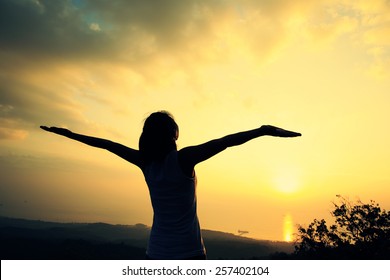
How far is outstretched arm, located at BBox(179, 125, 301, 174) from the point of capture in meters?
2.22

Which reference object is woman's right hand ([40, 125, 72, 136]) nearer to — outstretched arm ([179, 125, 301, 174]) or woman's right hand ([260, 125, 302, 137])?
outstretched arm ([179, 125, 301, 174])

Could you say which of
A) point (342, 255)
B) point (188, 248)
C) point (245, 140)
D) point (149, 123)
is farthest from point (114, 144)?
point (342, 255)

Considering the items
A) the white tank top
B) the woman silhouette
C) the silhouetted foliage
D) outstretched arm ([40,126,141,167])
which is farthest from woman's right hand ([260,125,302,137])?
the silhouetted foliage

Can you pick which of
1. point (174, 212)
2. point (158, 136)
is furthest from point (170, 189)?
point (158, 136)

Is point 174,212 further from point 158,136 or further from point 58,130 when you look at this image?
point 58,130

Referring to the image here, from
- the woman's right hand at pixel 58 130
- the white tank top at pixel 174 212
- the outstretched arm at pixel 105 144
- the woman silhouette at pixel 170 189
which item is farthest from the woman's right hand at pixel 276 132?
the woman's right hand at pixel 58 130

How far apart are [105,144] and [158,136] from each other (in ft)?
2.78

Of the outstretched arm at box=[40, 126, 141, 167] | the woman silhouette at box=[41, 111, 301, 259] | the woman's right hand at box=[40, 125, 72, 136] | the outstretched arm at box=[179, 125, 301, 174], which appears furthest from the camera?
the woman's right hand at box=[40, 125, 72, 136]

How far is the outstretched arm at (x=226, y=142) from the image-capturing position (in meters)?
2.22

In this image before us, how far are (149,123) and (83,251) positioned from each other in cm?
10530

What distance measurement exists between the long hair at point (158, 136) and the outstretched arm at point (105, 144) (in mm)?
252

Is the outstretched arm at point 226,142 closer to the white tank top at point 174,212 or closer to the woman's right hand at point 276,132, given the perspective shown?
the woman's right hand at point 276,132

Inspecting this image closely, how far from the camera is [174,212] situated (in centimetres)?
258

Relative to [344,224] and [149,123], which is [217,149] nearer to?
[149,123]
